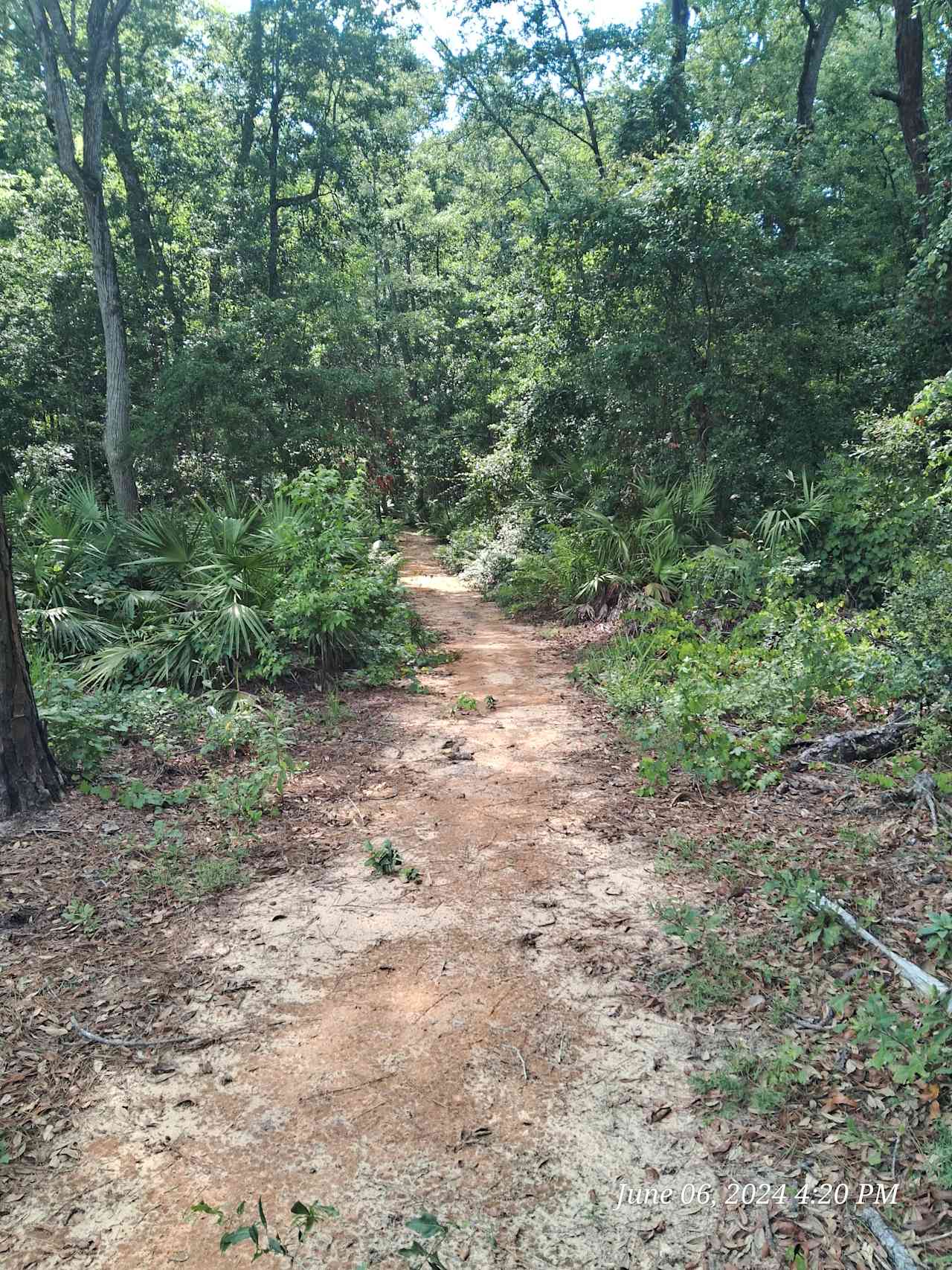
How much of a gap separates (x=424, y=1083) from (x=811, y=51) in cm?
1792

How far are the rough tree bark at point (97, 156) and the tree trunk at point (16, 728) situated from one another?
7.48 metres

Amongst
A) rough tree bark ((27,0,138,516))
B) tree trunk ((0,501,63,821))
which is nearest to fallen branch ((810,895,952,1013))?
tree trunk ((0,501,63,821))

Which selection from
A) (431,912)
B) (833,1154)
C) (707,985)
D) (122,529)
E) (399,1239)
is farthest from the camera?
(122,529)

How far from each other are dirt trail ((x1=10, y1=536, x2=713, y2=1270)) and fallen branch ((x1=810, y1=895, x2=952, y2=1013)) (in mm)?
741

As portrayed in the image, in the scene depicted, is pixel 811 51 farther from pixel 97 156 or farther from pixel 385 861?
pixel 385 861

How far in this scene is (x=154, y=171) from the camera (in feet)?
50.2

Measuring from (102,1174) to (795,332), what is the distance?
416 inches

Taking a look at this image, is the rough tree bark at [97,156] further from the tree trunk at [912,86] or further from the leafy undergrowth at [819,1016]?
the tree trunk at [912,86]

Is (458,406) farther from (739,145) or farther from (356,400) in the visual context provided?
(739,145)

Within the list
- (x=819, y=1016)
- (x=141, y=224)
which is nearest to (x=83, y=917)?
(x=819, y=1016)

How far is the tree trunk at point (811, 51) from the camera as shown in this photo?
14383 mm

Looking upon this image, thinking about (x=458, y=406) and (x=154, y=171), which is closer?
(x=154, y=171)

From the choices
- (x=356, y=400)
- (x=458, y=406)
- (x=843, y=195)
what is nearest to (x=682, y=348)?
(x=356, y=400)

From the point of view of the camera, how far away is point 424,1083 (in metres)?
2.60
